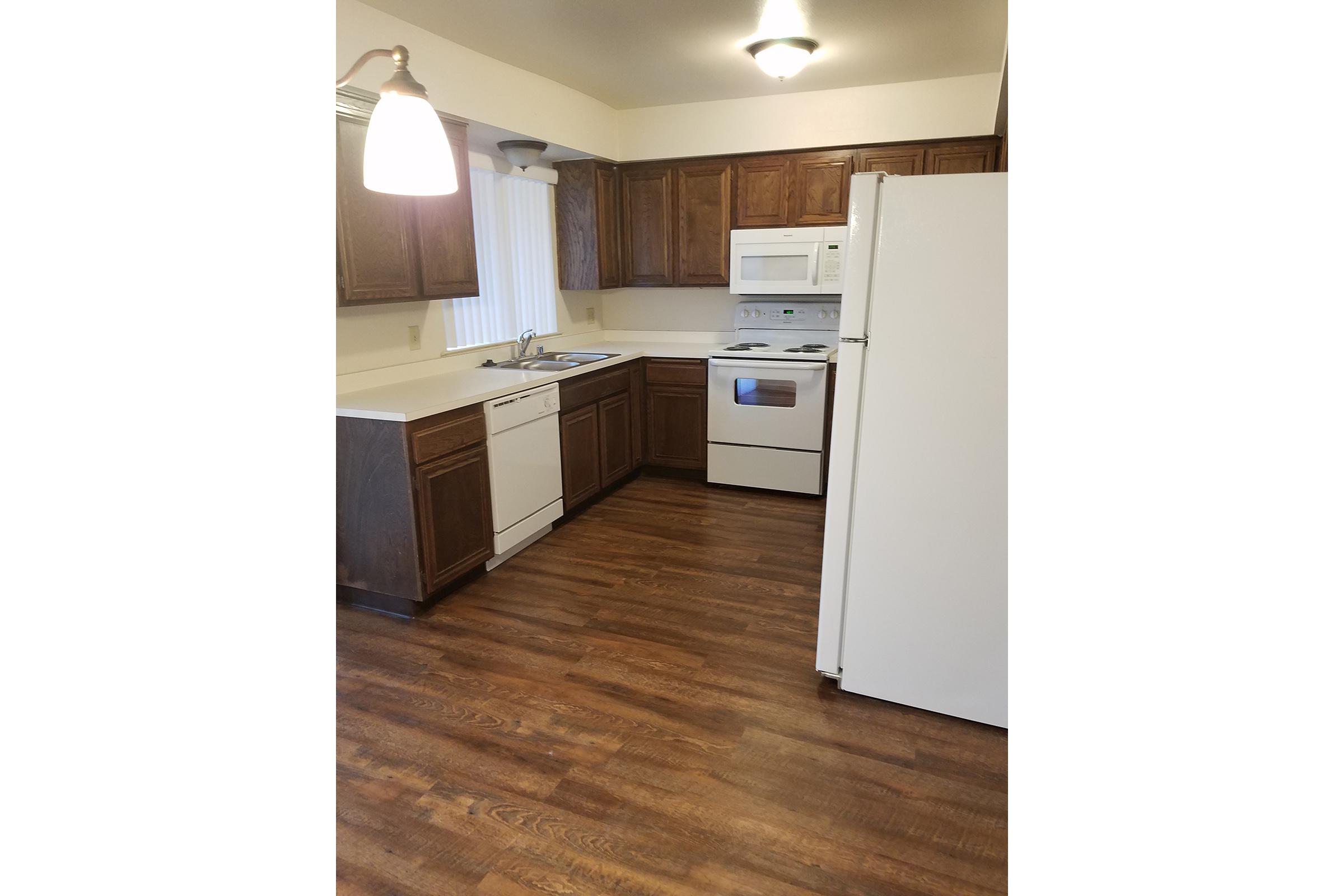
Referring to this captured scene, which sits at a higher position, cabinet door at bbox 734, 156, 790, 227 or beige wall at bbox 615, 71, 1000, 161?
beige wall at bbox 615, 71, 1000, 161

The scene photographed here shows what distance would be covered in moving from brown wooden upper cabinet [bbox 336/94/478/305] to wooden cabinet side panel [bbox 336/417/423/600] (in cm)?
55

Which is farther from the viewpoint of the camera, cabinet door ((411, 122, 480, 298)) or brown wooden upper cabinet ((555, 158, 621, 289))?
brown wooden upper cabinet ((555, 158, 621, 289))

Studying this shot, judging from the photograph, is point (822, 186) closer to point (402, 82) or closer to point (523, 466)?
point (523, 466)

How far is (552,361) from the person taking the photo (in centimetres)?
429

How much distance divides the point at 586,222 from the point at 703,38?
1.63 metres

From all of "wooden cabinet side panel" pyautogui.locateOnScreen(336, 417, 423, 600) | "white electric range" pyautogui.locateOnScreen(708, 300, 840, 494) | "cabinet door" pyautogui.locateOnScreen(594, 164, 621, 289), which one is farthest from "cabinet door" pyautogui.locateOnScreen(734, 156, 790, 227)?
"wooden cabinet side panel" pyautogui.locateOnScreen(336, 417, 423, 600)

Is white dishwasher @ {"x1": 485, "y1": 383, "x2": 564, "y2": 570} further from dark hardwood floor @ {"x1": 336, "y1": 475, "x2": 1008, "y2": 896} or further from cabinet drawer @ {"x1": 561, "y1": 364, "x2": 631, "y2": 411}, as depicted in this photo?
dark hardwood floor @ {"x1": 336, "y1": 475, "x2": 1008, "y2": 896}

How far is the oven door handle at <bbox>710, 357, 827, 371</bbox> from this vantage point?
13.9ft

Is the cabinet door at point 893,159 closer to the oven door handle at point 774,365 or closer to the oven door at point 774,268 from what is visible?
the oven door at point 774,268

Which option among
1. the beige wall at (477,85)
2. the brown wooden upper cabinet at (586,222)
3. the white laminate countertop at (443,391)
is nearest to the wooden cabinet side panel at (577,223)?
the brown wooden upper cabinet at (586,222)
